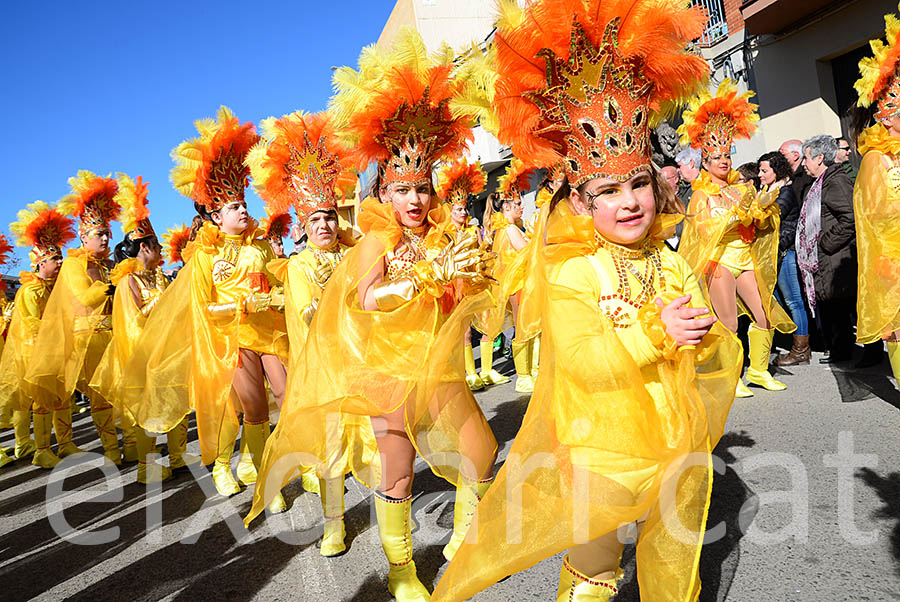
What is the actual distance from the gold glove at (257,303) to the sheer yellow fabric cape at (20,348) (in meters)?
3.36

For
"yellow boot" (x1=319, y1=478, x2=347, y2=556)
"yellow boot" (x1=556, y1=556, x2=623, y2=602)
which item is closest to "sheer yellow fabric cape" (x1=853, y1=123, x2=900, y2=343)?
"yellow boot" (x1=556, y1=556, x2=623, y2=602)

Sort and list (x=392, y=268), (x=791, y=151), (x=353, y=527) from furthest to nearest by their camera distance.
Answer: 1. (x=791, y=151)
2. (x=353, y=527)
3. (x=392, y=268)

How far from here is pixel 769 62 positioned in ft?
34.1

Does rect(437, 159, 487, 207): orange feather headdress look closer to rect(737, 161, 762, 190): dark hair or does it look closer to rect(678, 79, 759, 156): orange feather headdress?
rect(678, 79, 759, 156): orange feather headdress

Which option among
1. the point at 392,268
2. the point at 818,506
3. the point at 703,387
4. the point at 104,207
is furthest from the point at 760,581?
the point at 104,207

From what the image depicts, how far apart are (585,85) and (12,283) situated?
20893 mm

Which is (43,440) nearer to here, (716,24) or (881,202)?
(881,202)

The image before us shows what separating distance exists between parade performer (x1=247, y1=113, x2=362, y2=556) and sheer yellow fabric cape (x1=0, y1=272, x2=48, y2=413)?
388 centimetres

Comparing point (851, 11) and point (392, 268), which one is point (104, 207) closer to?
point (392, 268)

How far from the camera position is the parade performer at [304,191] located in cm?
363

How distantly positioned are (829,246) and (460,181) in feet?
13.1

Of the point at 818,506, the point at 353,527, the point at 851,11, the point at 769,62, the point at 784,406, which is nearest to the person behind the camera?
the point at 818,506

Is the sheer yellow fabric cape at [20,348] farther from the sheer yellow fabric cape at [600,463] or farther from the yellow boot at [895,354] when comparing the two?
the yellow boot at [895,354]

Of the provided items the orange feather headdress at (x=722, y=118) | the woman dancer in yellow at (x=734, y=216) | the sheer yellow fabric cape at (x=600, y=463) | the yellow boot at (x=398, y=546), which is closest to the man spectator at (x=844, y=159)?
the woman dancer in yellow at (x=734, y=216)
